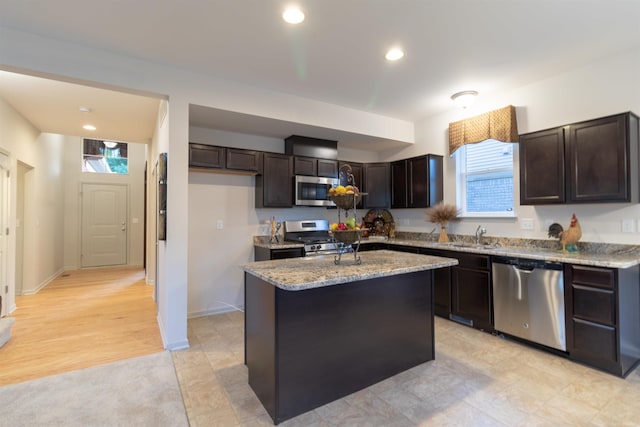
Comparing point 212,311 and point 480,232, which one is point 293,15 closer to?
point 480,232

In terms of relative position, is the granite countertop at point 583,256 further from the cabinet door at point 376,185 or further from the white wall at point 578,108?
the cabinet door at point 376,185

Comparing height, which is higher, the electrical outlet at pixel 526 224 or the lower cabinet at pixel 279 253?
the electrical outlet at pixel 526 224

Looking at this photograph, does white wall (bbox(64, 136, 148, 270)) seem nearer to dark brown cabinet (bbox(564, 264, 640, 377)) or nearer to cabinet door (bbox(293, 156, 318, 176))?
cabinet door (bbox(293, 156, 318, 176))

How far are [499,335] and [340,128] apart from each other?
303cm

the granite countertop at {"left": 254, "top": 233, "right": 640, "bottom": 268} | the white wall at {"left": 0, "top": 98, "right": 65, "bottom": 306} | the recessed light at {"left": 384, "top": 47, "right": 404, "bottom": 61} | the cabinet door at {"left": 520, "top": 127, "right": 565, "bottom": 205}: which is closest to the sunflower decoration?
the granite countertop at {"left": 254, "top": 233, "right": 640, "bottom": 268}

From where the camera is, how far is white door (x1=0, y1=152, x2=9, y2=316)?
379 centimetres

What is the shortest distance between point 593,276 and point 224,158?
3819 millimetres

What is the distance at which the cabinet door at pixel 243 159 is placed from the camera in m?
3.76

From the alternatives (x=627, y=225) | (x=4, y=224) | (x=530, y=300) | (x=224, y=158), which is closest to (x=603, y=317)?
(x=530, y=300)

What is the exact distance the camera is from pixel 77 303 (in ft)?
14.6

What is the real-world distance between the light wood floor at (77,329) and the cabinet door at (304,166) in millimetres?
2608

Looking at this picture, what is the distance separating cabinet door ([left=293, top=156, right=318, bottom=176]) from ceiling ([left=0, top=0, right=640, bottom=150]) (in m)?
0.89

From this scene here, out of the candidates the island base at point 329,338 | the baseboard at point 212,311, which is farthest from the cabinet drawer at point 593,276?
the baseboard at point 212,311

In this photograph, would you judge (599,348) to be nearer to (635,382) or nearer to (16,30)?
(635,382)
